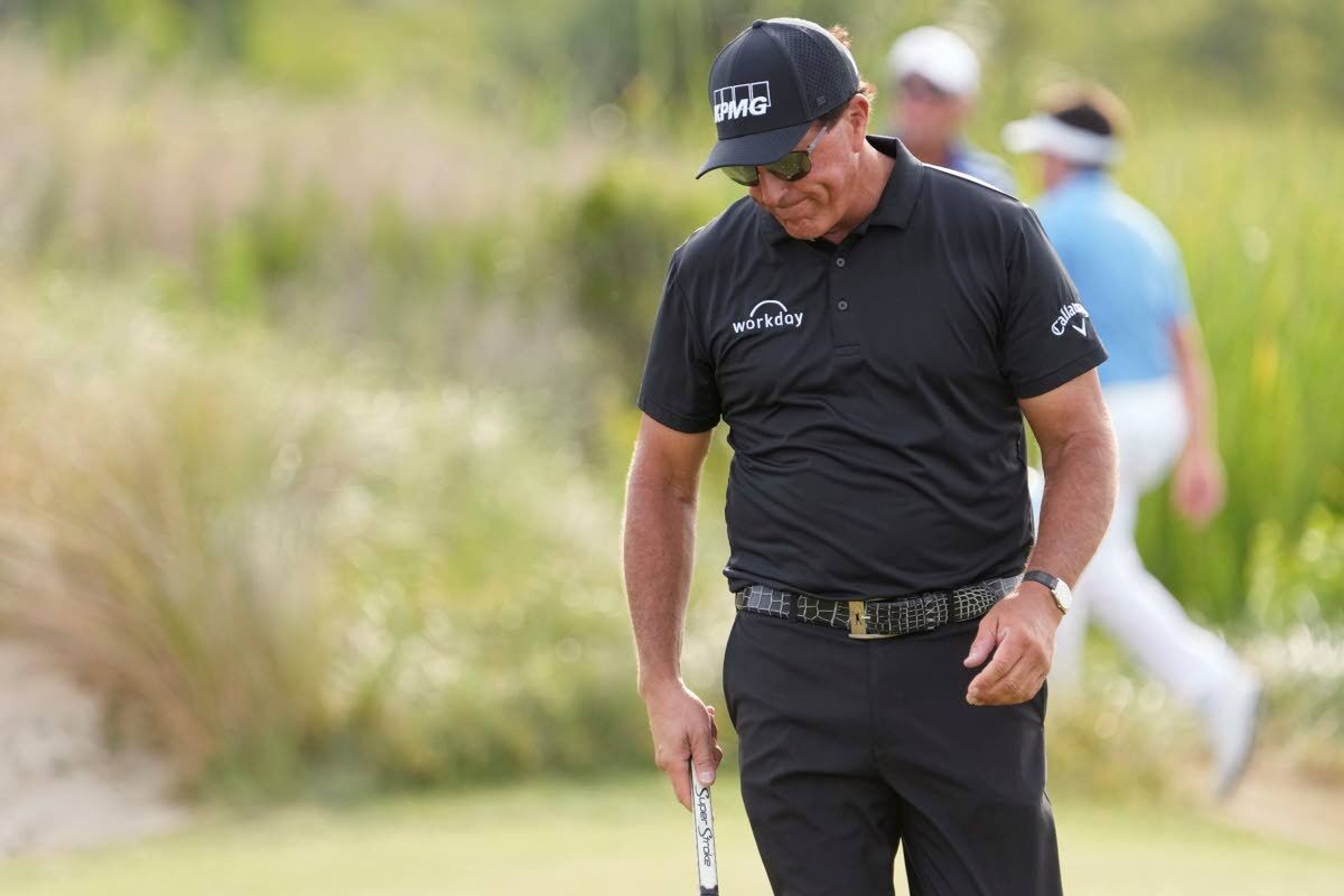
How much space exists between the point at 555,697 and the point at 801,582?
4954 millimetres

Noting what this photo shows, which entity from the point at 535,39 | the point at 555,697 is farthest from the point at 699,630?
the point at 535,39

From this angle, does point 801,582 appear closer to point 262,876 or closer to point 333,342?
point 262,876

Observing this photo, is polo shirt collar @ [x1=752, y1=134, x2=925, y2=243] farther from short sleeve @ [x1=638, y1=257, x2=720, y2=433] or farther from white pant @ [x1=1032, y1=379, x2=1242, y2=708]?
white pant @ [x1=1032, y1=379, x2=1242, y2=708]

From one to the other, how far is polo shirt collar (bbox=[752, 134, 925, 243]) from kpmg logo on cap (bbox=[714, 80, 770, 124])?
8.3 inches

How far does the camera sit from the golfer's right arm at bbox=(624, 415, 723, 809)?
13.3 feet

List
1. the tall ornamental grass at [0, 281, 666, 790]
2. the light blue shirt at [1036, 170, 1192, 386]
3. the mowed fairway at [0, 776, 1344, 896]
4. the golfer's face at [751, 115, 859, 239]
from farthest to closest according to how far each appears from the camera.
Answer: the tall ornamental grass at [0, 281, 666, 790] < the light blue shirt at [1036, 170, 1192, 386] < the mowed fairway at [0, 776, 1344, 896] < the golfer's face at [751, 115, 859, 239]

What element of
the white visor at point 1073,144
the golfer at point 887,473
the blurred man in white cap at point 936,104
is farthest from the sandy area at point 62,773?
the golfer at point 887,473

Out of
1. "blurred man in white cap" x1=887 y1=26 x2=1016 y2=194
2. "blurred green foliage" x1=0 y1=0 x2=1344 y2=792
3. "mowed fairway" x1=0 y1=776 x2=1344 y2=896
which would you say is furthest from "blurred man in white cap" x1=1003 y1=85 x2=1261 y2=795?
"blurred green foliage" x1=0 y1=0 x2=1344 y2=792

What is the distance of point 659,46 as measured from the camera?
2070 centimetres

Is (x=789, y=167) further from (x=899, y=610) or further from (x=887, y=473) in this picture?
(x=899, y=610)

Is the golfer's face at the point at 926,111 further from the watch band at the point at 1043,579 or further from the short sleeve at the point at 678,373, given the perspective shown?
the watch band at the point at 1043,579

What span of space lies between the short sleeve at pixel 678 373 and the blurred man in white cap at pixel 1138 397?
3.69 m

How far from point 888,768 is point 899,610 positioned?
28cm

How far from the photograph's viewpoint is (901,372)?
374 cm
